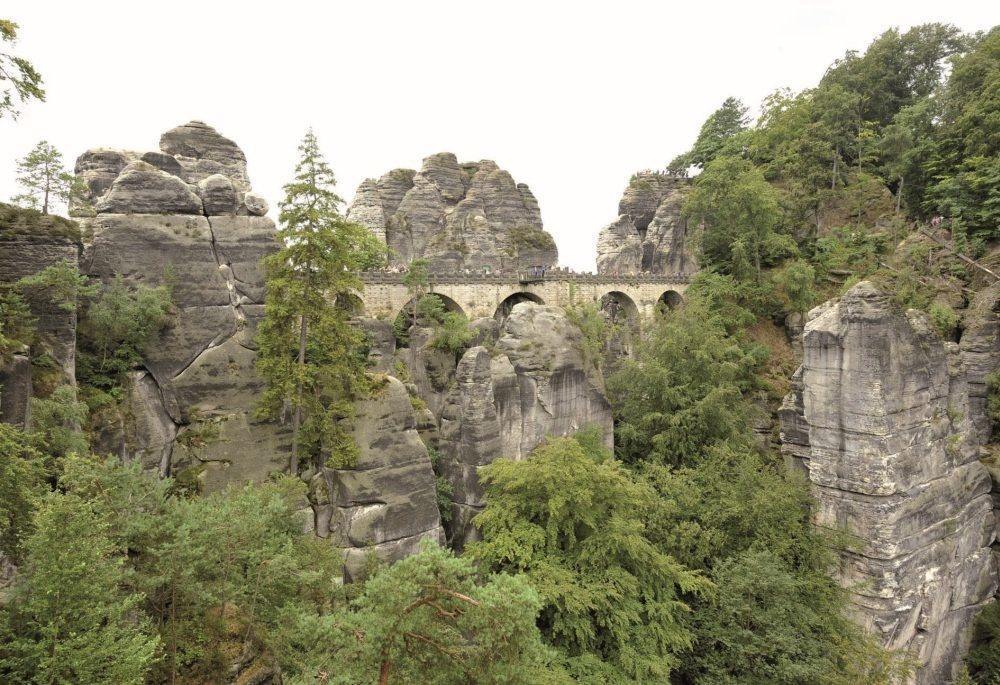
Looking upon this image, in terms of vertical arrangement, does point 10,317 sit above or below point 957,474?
above

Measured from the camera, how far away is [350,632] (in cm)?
745

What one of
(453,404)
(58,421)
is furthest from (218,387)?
(453,404)

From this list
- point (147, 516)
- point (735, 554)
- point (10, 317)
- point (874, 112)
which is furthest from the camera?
point (874, 112)

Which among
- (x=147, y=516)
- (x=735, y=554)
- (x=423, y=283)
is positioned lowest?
(x=735, y=554)

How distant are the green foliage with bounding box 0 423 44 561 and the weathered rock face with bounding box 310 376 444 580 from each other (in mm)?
8093

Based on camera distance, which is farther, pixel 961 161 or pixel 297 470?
pixel 961 161

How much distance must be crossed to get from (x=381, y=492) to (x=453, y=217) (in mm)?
30440

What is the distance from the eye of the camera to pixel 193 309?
52.2 feet

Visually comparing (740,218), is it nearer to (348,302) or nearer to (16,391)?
(348,302)

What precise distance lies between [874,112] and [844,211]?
1175 centimetres

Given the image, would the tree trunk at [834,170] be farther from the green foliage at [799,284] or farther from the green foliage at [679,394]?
the green foliage at [679,394]

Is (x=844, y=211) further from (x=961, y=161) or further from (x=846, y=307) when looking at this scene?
(x=846, y=307)

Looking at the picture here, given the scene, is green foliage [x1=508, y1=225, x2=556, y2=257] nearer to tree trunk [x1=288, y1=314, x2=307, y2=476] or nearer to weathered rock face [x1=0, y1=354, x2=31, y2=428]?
tree trunk [x1=288, y1=314, x2=307, y2=476]

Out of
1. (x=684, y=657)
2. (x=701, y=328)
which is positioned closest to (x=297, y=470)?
(x=684, y=657)
